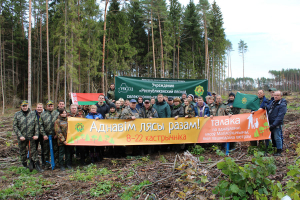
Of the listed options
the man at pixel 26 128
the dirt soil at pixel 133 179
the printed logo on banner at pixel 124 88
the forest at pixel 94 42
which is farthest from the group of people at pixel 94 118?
the forest at pixel 94 42

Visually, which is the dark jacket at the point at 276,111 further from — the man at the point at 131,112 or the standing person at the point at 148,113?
the man at the point at 131,112

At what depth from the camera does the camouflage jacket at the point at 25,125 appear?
5.77 metres

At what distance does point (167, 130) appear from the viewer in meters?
6.43

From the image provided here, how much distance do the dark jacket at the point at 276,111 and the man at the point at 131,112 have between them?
410cm

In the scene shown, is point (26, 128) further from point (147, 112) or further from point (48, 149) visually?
point (147, 112)

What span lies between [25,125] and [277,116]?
730 centimetres

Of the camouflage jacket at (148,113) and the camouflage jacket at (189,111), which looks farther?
the camouflage jacket at (148,113)

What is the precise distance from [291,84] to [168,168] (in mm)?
108828

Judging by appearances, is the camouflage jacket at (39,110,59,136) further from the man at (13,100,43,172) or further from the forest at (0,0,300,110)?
the forest at (0,0,300,110)

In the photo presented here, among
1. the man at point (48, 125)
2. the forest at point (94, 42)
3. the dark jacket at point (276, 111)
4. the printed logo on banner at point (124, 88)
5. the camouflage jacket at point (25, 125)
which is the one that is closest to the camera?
the dark jacket at point (276, 111)

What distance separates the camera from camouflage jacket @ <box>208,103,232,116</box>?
21.9ft

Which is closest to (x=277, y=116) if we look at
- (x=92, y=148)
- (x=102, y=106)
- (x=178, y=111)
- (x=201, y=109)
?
(x=201, y=109)

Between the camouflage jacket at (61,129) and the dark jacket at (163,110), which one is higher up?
the dark jacket at (163,110)

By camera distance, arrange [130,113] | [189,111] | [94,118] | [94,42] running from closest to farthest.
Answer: [94,118] → [130,113] → [189,111] → [94,42]
